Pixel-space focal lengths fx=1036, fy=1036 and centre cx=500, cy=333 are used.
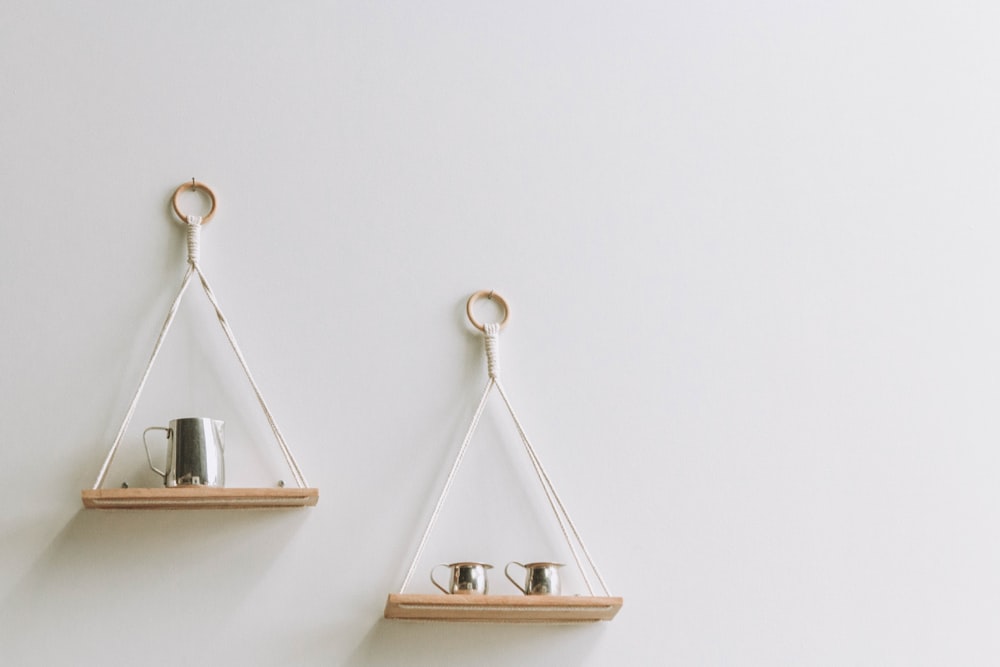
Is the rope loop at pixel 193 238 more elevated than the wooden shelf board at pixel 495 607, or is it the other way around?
the rope loop at pixel 193 238

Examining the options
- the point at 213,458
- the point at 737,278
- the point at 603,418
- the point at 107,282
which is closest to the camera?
the point at 213,458

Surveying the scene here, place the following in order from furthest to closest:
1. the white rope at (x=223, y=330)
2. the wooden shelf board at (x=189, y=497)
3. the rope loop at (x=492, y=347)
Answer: the rope loop at (x=492, y=347), the white rope at (x=223, y=330), the wooden shelf board at (x=189, y=497)

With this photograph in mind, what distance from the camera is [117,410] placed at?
130cm

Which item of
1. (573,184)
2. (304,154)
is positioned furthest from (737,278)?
(304,154)

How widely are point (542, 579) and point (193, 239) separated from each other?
628 millimetres

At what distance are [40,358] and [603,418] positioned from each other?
74 centimetres

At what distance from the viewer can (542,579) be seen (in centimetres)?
127

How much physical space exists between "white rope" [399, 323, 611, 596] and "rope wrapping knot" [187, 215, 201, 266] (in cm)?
39

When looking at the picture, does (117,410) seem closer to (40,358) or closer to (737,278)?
(40,358)

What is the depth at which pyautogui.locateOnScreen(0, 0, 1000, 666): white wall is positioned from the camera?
1.29 metres

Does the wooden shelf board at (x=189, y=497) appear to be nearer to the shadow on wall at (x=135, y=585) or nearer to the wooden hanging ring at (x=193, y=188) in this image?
the shadow on wall at (x=135, y=585)

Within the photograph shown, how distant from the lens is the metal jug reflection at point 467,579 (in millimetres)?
1251

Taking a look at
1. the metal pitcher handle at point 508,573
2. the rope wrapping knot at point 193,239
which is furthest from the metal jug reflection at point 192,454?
the metal pitcher handle at point 508,573

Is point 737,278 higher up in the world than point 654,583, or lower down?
higher up
